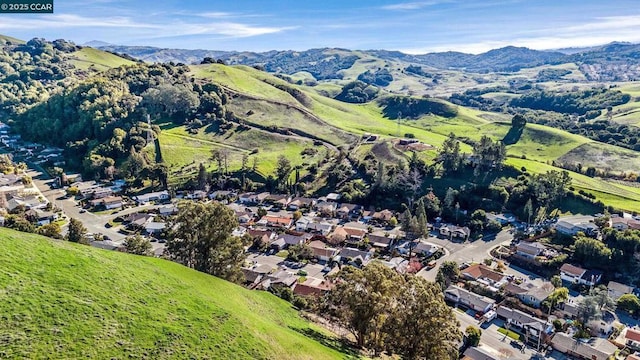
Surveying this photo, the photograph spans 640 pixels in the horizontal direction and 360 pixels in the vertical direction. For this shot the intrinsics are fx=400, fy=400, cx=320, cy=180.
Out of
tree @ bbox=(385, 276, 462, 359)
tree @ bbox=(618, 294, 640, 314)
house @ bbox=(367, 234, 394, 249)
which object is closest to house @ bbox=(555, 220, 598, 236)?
tree @ bbox=(618, 294, 640, 314)

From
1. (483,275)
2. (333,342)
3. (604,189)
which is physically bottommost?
(483,275)

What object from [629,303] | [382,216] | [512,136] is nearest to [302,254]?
[382,216]

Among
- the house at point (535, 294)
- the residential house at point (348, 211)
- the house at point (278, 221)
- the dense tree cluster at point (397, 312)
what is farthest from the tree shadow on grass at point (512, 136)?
the dense tree cluster at point (397, 312)

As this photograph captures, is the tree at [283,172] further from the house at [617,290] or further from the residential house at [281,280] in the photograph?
the house at [617,290]

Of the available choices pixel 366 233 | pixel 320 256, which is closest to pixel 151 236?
pixel 320 256

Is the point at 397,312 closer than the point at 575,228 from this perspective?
Yes

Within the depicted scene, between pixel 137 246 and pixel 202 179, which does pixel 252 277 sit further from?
pixel 202 179

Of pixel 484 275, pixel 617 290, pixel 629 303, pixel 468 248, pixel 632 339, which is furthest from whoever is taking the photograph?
pixel 468 248

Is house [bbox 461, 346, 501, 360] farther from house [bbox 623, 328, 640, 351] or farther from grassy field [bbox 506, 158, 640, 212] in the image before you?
grassy field [bbox 506, 158, 640, 212]
